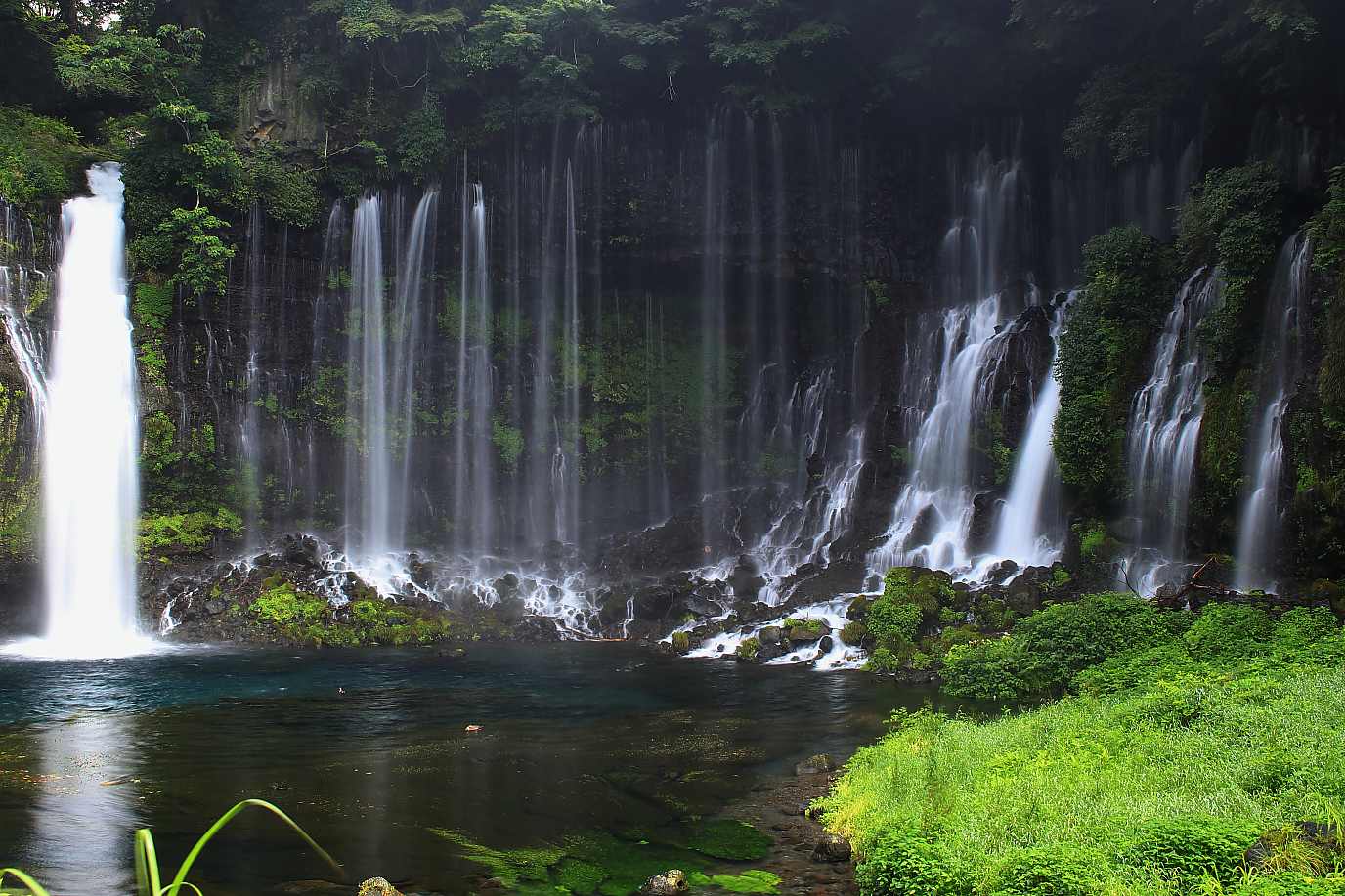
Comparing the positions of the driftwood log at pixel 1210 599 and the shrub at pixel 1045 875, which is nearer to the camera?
the shrub at pixel 1045 875

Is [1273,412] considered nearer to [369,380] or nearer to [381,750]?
[381,750]

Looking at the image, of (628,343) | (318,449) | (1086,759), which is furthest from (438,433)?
(1086,759)

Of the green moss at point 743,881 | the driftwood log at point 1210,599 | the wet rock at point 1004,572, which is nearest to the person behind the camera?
the green moss at point 743,881

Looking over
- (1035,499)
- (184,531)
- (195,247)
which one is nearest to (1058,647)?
(1035,499)

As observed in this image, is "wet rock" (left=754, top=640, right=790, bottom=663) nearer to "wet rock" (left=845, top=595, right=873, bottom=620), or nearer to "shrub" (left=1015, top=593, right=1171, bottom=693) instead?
"wet rock" (left=845, top=595, right=873, bottom=620)

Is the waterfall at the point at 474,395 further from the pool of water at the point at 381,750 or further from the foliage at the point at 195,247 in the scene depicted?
the pool of water at the point at 381,750

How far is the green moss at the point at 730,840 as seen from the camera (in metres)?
8.31

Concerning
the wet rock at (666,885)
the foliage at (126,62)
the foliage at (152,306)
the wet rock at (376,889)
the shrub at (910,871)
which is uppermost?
the foliage at (126,62)

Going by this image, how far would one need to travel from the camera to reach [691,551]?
1038 inches

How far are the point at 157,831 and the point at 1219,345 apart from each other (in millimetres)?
16921

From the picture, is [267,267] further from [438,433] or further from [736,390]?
[736,390]

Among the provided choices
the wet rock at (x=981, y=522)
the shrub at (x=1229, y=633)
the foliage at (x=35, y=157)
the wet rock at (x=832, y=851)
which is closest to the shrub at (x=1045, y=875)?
the wet rock at (x=832, y=851)

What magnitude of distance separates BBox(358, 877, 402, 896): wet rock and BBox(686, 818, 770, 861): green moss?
253cm

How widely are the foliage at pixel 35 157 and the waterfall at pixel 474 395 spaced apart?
9.28m
